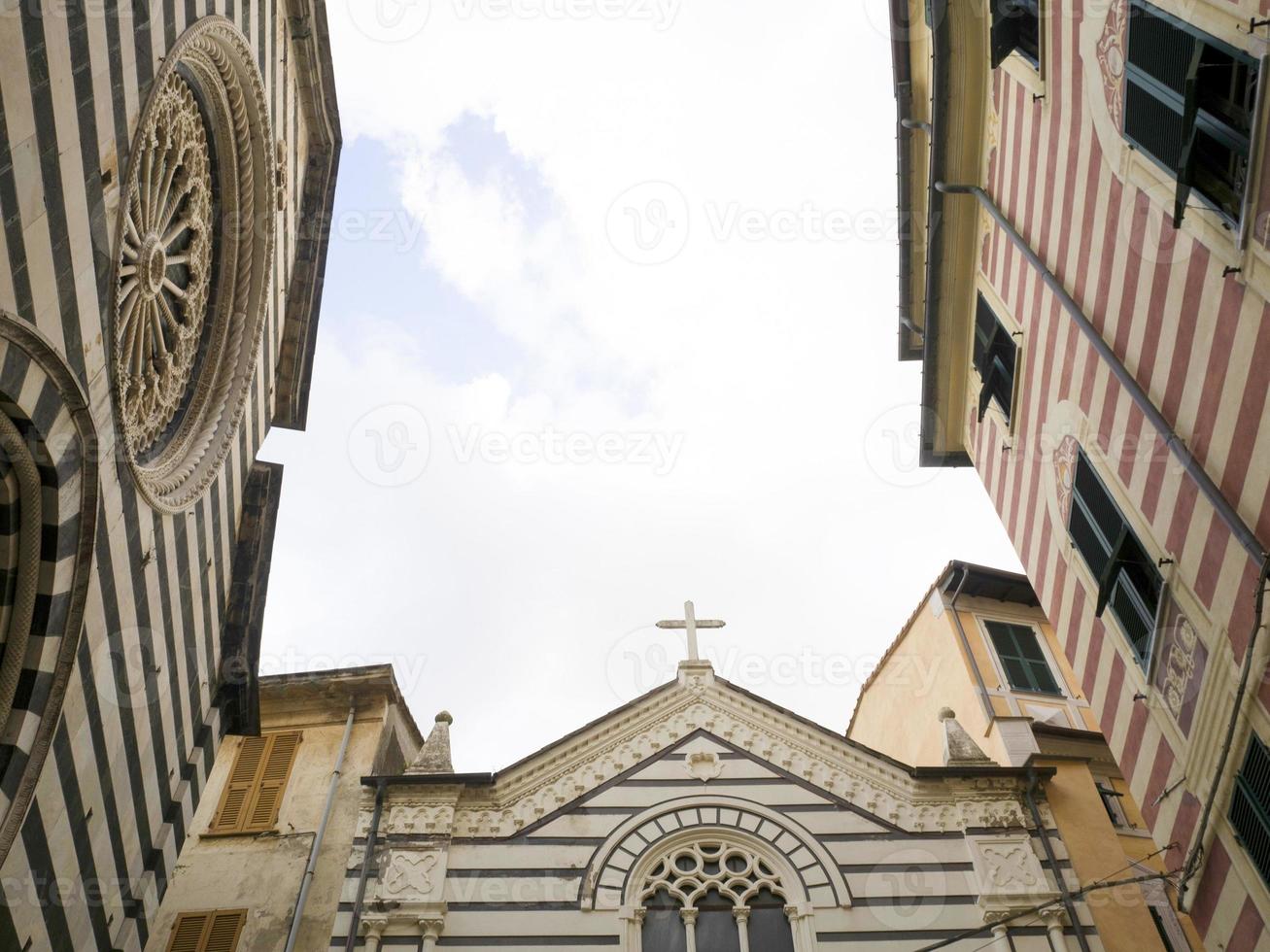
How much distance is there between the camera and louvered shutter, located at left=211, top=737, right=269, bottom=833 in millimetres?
15242

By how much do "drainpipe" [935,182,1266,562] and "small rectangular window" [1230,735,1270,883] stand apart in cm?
172

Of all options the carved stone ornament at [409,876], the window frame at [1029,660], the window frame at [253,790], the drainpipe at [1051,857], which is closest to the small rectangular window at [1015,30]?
the drainpipe at [1051,857]

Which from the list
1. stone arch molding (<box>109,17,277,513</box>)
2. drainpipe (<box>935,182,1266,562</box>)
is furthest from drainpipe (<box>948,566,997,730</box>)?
stone arch molding (<box>109,17,277,513</box>)

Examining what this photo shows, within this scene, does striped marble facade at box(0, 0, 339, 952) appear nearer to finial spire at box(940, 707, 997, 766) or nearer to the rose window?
the rose window

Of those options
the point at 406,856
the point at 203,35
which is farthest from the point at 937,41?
the point at 406,856

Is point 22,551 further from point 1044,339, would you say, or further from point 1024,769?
point 1024,769

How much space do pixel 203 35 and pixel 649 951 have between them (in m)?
12.3

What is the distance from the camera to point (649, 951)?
12867 millimetres

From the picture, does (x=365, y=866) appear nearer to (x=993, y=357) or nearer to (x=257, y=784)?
(x=257, y=784)

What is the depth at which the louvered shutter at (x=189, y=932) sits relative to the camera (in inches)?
536

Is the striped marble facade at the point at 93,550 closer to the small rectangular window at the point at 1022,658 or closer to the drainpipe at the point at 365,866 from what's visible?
the drainpipe at the point at 365,866

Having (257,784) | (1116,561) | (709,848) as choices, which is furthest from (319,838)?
(1116,561)

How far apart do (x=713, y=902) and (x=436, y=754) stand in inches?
176

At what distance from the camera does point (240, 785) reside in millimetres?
15781
